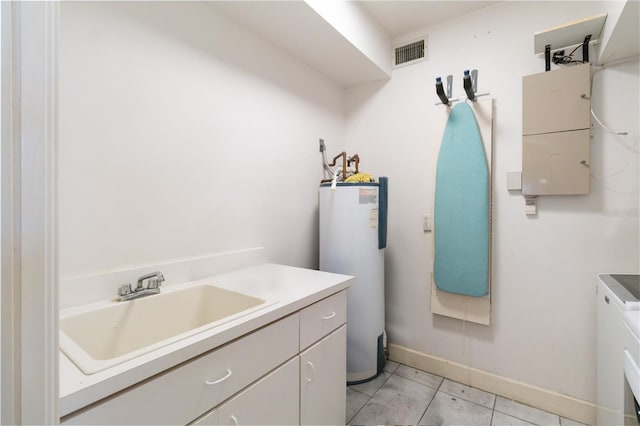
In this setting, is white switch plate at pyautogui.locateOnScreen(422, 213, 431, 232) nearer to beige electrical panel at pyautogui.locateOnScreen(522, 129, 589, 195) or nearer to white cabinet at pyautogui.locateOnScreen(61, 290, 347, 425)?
beige electrical panel at pyautogui.locateOnScreen(522, 129, 589, 195)

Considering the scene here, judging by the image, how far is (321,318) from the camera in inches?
52.0

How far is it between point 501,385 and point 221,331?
2.00 meters

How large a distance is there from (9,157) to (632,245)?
7.96 ft

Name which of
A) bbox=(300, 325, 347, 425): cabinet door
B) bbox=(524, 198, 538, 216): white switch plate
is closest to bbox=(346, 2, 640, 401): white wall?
bbox=(524, 198, 538, 216): white switch plate

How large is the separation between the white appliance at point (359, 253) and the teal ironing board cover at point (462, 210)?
429 mm

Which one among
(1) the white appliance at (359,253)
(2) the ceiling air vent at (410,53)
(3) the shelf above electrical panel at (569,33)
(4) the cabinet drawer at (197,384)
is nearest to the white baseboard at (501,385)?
(1) the white appliance at (359,253)

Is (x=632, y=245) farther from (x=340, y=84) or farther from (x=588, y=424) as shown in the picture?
(x=340, y=84)

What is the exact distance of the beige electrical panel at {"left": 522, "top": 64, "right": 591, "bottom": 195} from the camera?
63.6 inches

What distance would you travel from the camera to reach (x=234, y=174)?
1680 millimetres

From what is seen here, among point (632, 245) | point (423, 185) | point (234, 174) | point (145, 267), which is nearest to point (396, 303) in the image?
point (423, 185)

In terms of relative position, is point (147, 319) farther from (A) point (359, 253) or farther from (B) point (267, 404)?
(A) point (359, 253)

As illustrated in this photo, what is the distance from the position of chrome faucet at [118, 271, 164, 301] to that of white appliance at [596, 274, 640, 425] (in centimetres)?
177

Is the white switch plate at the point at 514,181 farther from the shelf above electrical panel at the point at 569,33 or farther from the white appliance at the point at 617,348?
the shelf above electrical panel at the point at 569,33

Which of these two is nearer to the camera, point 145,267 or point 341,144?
point 145,267
